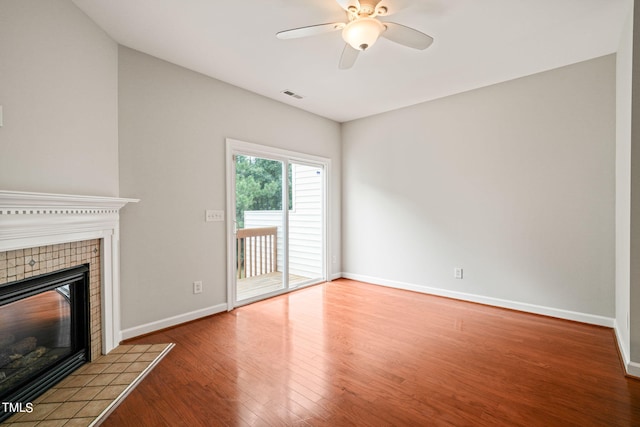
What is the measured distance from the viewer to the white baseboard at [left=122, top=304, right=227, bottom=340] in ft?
8.88

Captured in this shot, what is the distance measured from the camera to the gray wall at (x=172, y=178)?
271 cm

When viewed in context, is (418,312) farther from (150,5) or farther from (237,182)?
(150,5)

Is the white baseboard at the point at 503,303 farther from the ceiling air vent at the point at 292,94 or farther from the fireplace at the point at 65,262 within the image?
the fireplace at the point at 65,262

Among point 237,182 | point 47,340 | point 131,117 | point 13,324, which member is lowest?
point 47,340

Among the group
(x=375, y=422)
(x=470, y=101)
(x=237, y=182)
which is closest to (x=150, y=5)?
(x=237, y=182)

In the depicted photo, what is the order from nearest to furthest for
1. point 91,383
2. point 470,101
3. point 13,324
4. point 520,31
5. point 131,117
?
point 13,324
point 91,383
point 520,31
point 131,117
point 470,101

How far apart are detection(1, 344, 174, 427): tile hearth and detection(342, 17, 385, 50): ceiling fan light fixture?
9.26ft

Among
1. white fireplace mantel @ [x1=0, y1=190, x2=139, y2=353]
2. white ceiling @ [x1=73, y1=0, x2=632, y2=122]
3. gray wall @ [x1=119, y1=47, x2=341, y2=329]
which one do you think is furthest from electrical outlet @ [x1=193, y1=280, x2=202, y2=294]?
white ceiling @ [x1=73, y1=0, x2=632, y2=122]

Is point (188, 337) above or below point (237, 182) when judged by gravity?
below

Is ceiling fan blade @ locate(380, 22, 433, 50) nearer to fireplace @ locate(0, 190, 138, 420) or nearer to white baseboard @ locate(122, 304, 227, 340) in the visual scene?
fireplace @ locate(0, 190, 138, 420)

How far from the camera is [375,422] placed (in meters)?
1.66

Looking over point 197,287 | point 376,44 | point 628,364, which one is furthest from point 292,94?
point 628,364

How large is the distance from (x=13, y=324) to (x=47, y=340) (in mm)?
305

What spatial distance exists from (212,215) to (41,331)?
1.68 metres
